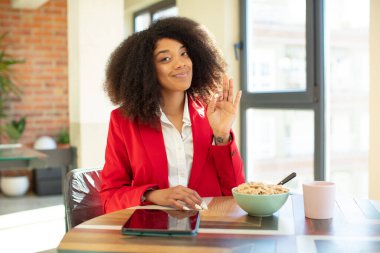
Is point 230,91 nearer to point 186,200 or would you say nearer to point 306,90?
point 186,200

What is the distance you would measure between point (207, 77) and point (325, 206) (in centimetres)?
87

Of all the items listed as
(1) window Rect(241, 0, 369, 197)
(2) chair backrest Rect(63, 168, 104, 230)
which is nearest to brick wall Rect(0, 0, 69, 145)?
(1) window Rect(241, 0, 369, 197)

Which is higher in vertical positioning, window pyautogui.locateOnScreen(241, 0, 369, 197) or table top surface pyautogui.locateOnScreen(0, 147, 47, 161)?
window pyautogui.locateOnScreen(241, 0, 369, 197)

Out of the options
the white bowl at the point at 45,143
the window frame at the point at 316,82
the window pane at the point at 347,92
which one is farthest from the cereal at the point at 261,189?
the white bowl at the point at 45,143

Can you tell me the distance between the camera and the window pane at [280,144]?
3.82 m

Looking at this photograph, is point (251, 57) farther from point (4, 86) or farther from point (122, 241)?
point (122, 241)

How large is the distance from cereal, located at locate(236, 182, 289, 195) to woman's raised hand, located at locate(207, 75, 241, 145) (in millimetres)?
344

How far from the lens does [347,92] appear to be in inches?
140

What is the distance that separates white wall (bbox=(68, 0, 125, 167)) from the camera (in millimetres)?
4297

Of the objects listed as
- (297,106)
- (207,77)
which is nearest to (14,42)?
(297,106)

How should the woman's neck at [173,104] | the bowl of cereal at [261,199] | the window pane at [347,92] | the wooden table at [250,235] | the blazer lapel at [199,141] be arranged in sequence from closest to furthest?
the wooden table at [250,235] → the bowl of cereal at [261,199] → the blazer lapel at [199,141] → the woman's neck at [173,104] → the window pane at [347,92]

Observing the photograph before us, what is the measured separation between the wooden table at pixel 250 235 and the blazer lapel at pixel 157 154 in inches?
12.8

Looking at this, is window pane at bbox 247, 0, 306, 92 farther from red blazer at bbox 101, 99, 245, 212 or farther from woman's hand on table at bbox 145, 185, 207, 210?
woman's hand on table at bbox 145, 185, 207, 210

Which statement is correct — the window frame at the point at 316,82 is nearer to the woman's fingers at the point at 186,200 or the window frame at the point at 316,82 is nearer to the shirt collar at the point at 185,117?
the shirt collar at the point at 185,117
